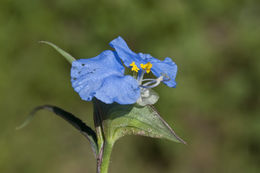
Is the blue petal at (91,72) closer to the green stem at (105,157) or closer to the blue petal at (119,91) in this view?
the blue petal at (119,91)

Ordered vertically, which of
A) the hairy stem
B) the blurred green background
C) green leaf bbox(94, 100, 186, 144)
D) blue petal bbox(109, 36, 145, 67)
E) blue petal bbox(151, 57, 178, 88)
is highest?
blue petal bbox(109, 36, 145, 67)

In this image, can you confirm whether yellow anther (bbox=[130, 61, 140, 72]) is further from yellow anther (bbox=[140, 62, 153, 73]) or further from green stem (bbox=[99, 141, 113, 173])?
green stem (bbox=[99, 141, 113, 173])

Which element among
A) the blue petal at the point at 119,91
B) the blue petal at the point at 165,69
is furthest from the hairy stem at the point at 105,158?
the blue petal at the point at 165,69

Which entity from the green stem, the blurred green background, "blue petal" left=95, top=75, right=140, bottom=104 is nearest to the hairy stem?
the green stem

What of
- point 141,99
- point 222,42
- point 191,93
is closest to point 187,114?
point 191,93

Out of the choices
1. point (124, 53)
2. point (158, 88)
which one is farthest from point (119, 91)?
point (158, 88)

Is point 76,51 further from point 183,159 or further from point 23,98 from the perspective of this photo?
point 183,159
